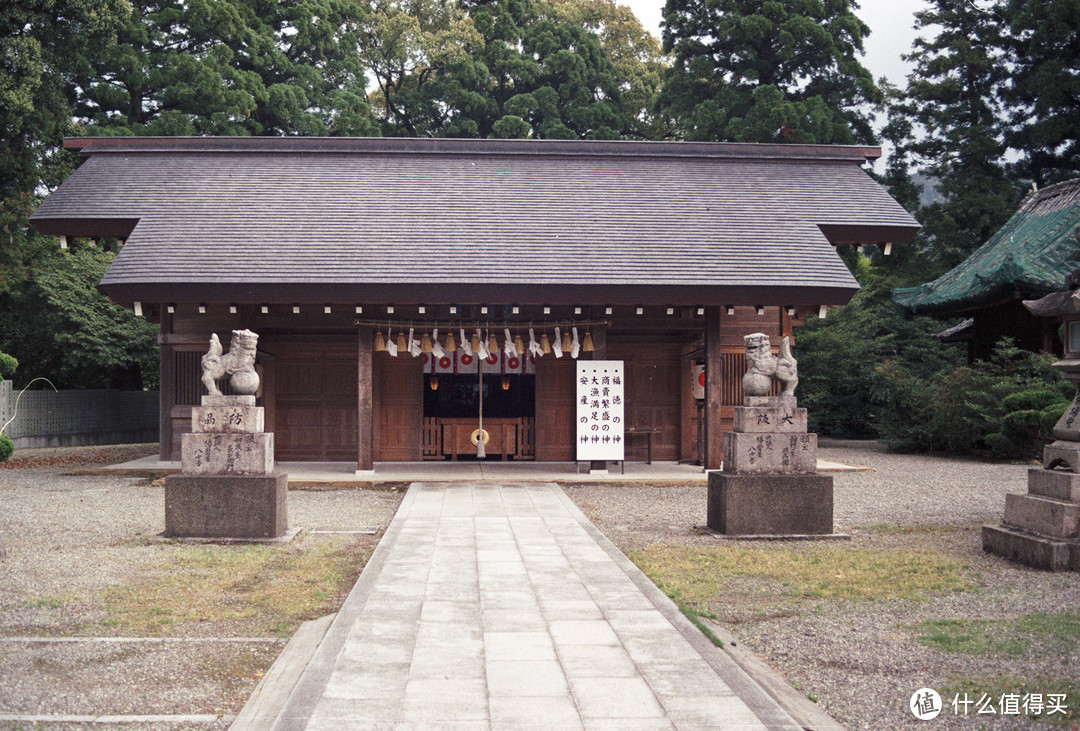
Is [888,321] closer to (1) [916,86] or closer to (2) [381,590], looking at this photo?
(1) [916,86]

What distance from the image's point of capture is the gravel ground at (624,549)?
13.6 ft

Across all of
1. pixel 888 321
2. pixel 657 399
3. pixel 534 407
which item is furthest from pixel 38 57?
pixel 888 321

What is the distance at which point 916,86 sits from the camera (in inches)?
989

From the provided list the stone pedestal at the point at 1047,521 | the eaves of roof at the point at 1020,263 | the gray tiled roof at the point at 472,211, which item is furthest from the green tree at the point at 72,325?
the eaves of roof at the point at 1020,263

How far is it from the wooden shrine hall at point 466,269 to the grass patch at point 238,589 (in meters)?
5.95

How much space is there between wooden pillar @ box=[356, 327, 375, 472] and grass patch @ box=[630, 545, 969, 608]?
681 centimetres

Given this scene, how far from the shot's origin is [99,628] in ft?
A: 17.1

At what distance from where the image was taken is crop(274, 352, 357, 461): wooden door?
50.2 feet

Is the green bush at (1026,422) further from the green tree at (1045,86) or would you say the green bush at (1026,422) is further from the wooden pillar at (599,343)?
the green tree at (1045,86)

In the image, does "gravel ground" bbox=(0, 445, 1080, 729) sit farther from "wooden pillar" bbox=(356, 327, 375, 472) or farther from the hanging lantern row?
the hanging lantern row

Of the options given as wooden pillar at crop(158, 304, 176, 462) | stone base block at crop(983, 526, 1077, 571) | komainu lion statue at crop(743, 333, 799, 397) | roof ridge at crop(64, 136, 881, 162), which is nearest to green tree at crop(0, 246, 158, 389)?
roof ridge at crop(64, 136, 881, 162)

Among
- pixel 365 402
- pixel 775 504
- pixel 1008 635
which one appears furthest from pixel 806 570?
pixel 365 402

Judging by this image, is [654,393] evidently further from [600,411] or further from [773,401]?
[773,401]

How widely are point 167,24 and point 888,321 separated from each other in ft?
73.9
